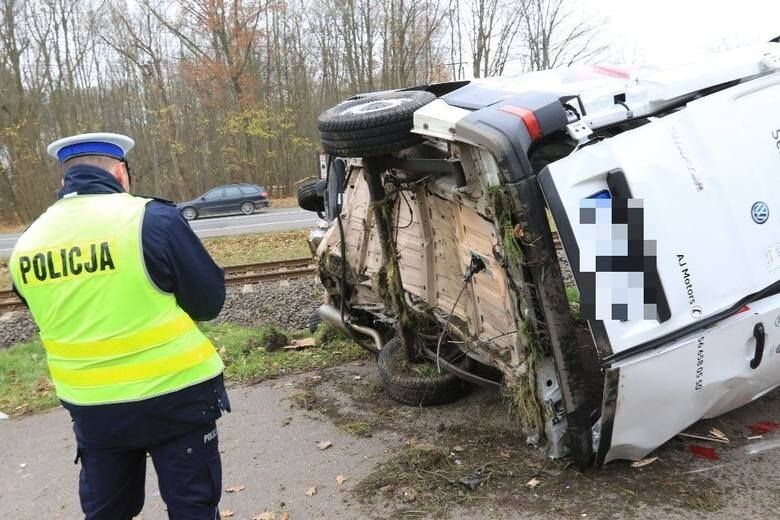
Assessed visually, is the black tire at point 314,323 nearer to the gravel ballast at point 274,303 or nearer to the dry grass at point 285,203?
the gravel ballast at point 274,303

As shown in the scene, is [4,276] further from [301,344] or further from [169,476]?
[169,476]

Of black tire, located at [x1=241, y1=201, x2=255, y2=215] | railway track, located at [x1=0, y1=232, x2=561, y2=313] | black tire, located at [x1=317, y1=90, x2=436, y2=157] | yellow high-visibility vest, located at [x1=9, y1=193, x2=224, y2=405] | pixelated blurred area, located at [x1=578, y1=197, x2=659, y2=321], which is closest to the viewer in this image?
yellow high-visibility vest, located at [x1=9, y1=193, x2=224, y2=405]

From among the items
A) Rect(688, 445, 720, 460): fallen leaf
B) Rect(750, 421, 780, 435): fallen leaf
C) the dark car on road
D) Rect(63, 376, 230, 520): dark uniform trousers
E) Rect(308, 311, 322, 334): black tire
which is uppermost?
the dark car on road

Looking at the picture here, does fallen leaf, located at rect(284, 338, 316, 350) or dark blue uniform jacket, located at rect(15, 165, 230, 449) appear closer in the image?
dark blue uniform jacket, located at rect(15, 165, 230, 449)

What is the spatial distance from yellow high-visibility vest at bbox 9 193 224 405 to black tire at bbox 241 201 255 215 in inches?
943

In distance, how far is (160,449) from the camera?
2344mm

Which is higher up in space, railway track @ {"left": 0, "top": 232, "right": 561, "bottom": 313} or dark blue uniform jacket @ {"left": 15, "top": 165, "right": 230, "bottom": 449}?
dark blue uniform jacket @ {"left": 15, "top": 165, "right": 230, "bottom": 449}

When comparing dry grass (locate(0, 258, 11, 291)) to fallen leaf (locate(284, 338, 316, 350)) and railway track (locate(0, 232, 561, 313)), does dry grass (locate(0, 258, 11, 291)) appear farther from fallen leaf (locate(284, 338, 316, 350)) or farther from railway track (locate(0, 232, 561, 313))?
fallen leaf (locate(284, 338, 316, 350))

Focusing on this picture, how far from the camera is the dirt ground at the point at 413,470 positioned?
3.02 m

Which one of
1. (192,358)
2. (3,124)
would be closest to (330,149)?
(192,358)

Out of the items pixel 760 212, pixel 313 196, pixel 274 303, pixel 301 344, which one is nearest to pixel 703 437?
pixel 760 212

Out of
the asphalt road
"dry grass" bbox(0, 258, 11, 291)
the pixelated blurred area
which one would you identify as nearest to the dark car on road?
the asphalt road

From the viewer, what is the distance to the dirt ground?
302 cm

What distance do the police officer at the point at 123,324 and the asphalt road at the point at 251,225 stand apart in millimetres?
14962
